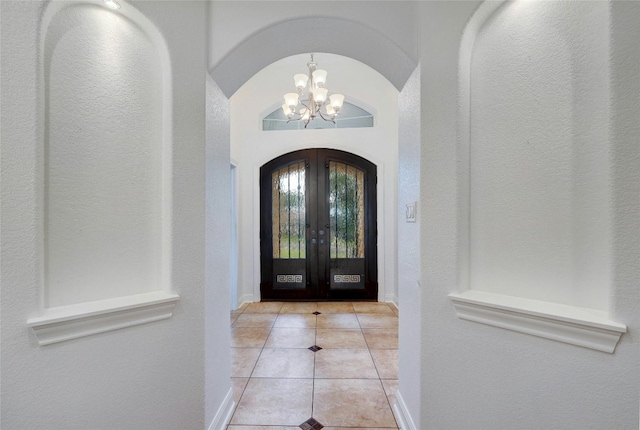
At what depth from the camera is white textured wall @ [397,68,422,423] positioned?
58.1 inches

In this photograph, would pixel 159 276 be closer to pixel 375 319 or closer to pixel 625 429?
pixel 625 429

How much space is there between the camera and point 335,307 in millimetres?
4000

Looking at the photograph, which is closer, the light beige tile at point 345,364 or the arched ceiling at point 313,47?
the arched ceiling at point 313,47

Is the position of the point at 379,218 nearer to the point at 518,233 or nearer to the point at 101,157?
the point at 518,233

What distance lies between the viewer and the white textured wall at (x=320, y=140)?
4152 mm

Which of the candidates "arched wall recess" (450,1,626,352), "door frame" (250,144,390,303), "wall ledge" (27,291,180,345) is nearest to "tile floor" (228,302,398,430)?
"door frame" (250,144,390,303)

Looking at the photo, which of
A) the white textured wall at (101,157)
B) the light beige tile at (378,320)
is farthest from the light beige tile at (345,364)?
the white textured wall at (101,157)

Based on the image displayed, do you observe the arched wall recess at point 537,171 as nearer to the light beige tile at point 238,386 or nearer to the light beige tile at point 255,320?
the light beige tile at point 238,386

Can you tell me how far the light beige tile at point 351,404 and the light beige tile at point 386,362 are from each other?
0.48 feet

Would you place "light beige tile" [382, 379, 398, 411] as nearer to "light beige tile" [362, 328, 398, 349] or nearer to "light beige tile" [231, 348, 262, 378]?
"light beige tile" [362, 328, 398, 349]

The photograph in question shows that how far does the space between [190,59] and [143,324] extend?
4.54ft

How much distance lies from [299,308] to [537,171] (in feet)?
11.3

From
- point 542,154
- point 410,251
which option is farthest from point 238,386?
point 542,154

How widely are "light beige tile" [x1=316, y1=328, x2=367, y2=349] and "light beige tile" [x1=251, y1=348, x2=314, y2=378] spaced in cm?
27
